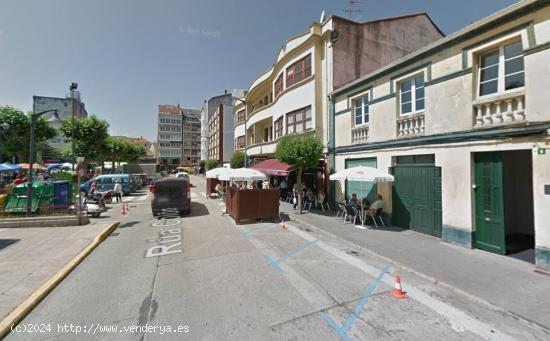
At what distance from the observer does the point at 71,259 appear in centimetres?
635

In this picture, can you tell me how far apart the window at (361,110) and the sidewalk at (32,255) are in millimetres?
11843

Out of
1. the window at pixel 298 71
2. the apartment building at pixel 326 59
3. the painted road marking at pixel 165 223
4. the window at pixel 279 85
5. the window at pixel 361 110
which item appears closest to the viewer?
the painted road marking at pixel 165 223

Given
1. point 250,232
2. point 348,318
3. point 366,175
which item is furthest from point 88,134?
point 348,318

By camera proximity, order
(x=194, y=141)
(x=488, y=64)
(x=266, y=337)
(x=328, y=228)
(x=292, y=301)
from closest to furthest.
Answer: (x=266, y=337)
(x=292, y=301)
(x=488, y=64)
(x=328, y=228)
(x=194, y=141)

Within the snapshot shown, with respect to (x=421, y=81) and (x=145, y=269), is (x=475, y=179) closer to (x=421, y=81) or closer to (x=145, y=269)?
(x=421, y=81)

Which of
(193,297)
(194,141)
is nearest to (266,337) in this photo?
(193,297)

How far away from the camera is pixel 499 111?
20.7ft

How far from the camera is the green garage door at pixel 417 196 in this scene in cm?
805

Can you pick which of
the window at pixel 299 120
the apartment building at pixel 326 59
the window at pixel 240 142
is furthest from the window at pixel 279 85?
the window at pixel 240 142

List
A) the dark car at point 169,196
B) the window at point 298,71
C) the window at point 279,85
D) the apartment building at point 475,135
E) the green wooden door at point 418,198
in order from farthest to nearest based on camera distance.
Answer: the window at point 279,85 → the window at point 298,71 → the dark car at point 169,196 → the green wooden door at point 418,198 → the apartment building at point 475,135

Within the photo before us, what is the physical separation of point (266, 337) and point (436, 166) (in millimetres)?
7440

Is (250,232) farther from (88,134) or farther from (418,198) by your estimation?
(88,134)

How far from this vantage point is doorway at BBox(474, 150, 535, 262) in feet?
21.1

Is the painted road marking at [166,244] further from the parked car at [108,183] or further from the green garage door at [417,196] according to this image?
the parked car at [108,183]
